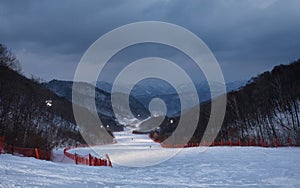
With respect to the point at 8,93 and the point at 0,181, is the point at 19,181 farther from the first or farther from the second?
the point at 8,93

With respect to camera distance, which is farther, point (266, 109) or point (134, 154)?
point (266, 109)

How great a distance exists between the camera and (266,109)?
74.0m

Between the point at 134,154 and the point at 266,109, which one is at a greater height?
the point at 266,109

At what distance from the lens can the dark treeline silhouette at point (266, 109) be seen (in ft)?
220

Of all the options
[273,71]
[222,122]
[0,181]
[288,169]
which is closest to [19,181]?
[0,181]

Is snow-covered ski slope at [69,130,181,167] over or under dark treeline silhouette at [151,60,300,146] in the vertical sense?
under

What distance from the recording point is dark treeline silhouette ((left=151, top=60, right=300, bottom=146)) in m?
66.9

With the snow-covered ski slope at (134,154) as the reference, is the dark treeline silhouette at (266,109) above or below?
above

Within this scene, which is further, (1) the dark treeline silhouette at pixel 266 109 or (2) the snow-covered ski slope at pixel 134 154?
(1) the dark treeline silhouette at pixel 266 109

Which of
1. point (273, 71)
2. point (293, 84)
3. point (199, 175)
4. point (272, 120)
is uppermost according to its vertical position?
point (273, 71)

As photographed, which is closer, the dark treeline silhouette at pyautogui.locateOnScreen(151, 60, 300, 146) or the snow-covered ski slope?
the snow-covered ski slope

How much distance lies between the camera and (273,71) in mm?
89062

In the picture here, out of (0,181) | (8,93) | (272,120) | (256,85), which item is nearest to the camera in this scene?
(0,181)

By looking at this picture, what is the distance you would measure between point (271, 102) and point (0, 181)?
A: 7184 cm
